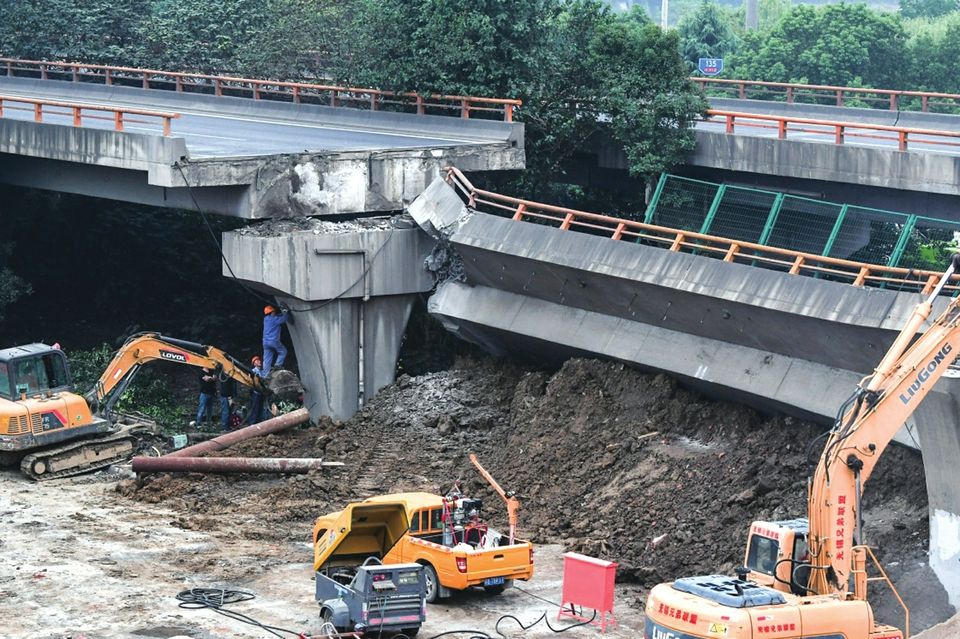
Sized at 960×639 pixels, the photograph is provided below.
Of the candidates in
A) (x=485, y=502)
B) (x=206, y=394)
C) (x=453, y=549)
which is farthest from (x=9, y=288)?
(x=453, y=549)

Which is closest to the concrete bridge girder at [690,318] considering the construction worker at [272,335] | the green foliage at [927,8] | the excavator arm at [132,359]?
the construction worker at [272,335]

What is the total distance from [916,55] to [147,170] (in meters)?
48.1

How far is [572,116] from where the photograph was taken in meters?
40.8

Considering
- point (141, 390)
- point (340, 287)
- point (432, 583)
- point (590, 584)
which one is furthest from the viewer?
point (141, 390)

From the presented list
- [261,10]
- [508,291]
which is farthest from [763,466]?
[261,10]

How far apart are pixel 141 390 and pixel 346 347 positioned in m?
7.60

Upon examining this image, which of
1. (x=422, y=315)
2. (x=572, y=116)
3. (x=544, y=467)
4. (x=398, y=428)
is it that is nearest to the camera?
(x=544, y=467)

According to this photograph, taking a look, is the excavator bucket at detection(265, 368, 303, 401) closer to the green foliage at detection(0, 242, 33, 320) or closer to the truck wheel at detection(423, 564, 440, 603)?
the green foliage at detection(0, 242, 33, 320)

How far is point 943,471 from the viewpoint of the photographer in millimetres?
22938

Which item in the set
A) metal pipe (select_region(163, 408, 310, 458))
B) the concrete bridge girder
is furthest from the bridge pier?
metal pipe (select_region(163, 408, 310, 458))

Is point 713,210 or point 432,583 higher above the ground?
point 713,210

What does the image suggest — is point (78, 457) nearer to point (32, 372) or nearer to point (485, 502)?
point (32, 372)

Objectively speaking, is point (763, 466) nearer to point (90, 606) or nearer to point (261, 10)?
point (90, 606)

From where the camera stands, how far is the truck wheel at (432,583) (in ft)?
75.0
